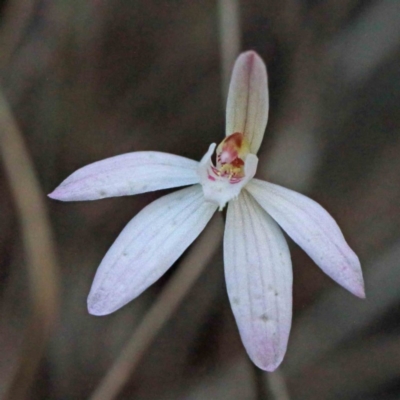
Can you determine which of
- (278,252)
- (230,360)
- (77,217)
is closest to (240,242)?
(278,252)

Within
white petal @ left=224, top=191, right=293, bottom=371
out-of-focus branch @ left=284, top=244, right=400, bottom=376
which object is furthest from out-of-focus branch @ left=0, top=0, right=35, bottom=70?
out-of-focus branch @ left=284, top=244, right=400, bottom=376

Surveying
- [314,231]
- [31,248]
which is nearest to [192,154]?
[31,248]

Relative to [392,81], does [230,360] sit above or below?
below

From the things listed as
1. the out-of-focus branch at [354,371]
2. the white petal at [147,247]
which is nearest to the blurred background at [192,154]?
the out-of-focus branch at [354,371]

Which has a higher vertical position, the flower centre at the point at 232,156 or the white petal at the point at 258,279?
the flower centre at the point at 232,156

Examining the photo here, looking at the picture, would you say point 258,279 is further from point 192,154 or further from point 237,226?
point 192,154

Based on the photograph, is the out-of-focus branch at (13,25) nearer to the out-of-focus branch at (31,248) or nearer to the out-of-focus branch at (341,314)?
the out-of-focus branch at (31,248)

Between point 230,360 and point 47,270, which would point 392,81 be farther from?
point 47,270

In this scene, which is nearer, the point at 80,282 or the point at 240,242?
the point at 240,242
